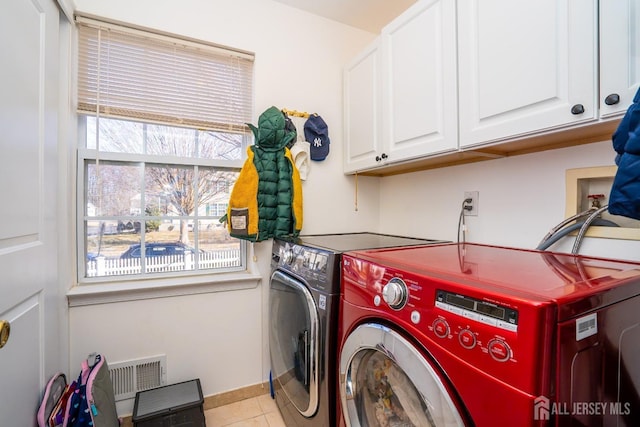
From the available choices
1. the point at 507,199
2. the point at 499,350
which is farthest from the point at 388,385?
the point at 507,199

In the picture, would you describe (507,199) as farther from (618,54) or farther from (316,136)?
(316,136)

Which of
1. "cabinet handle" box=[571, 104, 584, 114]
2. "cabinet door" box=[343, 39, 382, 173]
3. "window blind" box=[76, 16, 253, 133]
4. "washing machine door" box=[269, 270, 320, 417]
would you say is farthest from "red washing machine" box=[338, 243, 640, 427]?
"window blind" box=[76, 16, 253, 133]

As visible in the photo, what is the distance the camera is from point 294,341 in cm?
142

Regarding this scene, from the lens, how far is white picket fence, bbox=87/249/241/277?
1595mm

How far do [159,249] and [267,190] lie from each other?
73 centimetres

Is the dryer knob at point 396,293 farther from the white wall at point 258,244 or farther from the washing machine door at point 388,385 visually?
the white wall at point 258,244

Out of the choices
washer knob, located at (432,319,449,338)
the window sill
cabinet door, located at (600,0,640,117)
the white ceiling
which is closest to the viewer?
washer knob, located at (432,319,449,338)

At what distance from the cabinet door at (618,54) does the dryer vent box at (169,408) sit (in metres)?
2.03

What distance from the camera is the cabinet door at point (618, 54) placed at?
0.79 m

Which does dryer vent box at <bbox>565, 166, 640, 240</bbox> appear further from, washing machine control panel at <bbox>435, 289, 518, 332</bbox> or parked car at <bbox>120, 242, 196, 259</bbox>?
parked car at <bbox>120, 242, 196, 259</bbox>

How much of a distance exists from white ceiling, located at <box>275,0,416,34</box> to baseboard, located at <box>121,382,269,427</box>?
251 cm

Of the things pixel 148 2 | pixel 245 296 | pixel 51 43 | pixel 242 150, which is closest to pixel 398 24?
pixel 242 150

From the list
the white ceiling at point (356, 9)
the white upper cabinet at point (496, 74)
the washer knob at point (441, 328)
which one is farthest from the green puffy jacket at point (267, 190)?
the washer knob at point (441, 328)

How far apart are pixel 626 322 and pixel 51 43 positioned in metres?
2.25
